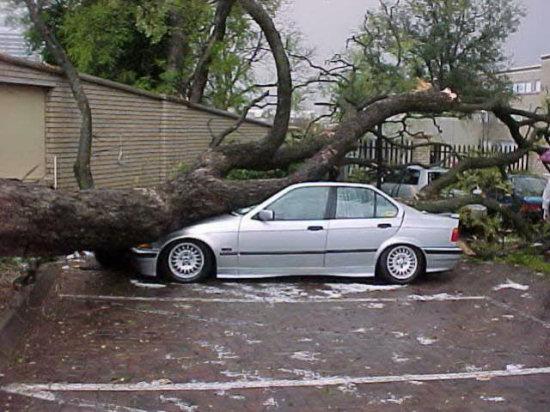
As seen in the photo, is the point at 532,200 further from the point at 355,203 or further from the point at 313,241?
the point at 313,241

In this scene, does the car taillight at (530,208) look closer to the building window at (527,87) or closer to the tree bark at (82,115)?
the tree bark at (82,115)

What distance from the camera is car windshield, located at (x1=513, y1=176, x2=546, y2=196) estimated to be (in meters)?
17.9

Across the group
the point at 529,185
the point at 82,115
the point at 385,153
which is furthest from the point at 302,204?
the point at 385,153

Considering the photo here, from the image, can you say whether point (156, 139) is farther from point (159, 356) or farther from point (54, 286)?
point (159, 356)

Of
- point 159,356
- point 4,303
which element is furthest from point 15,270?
point 159,356

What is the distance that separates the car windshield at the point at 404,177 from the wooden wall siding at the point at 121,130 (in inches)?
191

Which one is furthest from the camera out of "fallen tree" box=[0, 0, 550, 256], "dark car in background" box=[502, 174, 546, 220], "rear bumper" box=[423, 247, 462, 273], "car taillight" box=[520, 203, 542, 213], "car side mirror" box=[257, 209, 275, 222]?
"car taillight" box=[520, 203, 542, 213]

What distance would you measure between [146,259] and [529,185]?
1137 cm

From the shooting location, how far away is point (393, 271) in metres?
11.0

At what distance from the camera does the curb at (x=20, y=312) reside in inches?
274

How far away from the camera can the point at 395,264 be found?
11.0 meters

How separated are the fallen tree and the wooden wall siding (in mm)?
636

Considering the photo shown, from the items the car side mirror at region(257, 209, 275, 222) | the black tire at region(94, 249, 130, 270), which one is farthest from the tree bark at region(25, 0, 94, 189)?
the car side mirror at region(257, 209, 275, 222)

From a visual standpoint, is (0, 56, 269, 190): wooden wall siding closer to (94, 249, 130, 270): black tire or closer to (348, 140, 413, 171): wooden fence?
(94, 249, 130, 270): black tire
